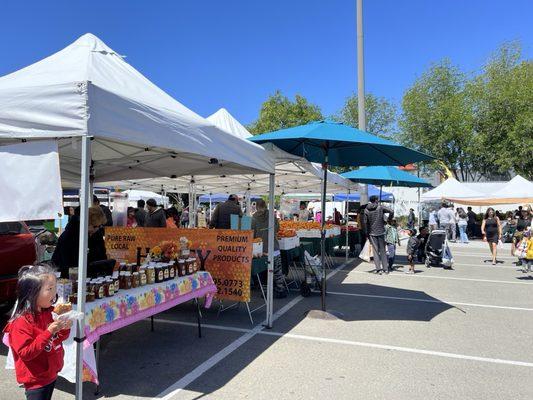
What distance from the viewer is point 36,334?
2605mm

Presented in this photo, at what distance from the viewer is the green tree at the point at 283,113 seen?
34.8m

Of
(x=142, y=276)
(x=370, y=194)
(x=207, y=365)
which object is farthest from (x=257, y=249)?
(x=370, y=194)

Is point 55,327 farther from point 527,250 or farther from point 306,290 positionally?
point 527,250

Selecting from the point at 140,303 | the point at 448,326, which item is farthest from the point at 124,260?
the point at 448,326

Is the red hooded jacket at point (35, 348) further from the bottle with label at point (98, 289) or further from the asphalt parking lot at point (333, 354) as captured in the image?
the asphalt parking lot at point (333, 354)

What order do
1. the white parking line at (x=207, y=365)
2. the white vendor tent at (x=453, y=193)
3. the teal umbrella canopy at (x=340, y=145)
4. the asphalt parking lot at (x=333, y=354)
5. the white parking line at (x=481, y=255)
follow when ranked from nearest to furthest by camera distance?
1. the white parking line at (x=207, y=365)
2. the asphalt parking lot at (x=333, y=354)
3. the teal umbrella canopy at (x=340, y=145)
4. the white parking line at (x=481, y=255)
5. the white vendor tent at (x=453, y=193)

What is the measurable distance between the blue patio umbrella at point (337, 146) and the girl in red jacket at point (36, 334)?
3.88 meters

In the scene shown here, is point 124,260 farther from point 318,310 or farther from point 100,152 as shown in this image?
point 318,310

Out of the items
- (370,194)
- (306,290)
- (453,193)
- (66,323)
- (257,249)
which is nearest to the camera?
(66,323)

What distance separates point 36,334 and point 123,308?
54.3 inches

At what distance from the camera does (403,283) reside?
995 centimetres

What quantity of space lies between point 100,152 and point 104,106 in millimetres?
3186

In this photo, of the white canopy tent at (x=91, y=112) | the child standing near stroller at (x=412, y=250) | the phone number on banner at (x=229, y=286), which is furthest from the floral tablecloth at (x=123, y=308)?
the child standing near stroller at (x=412, y=250)

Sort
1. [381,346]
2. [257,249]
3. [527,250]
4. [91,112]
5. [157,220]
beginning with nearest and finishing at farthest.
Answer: [91,112] < [381,346] < [257,249] < [157,220] < [527,250]
